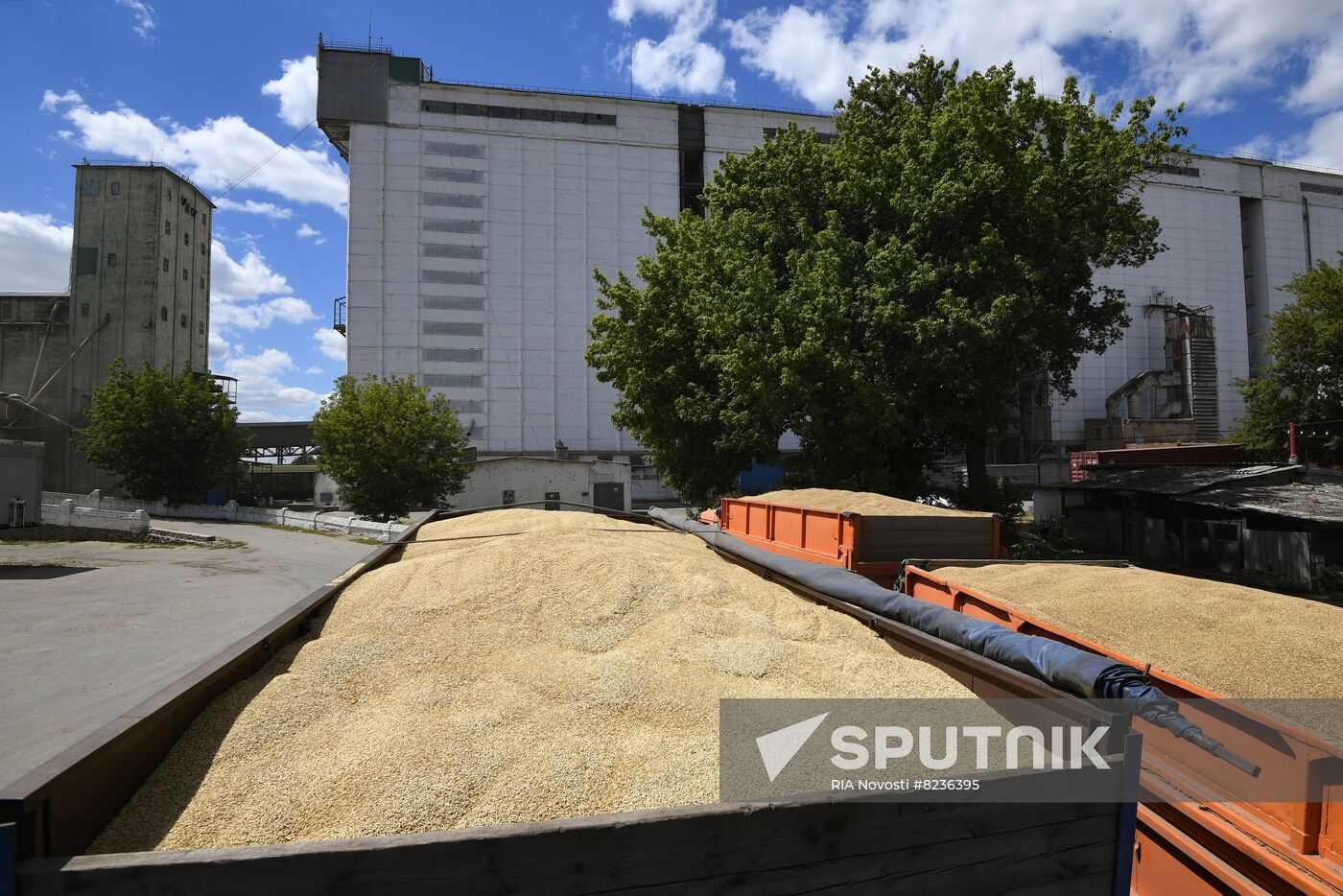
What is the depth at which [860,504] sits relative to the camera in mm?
10617

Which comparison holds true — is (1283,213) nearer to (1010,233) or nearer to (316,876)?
(1010,233)

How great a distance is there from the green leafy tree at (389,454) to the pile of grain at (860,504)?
20.5 m

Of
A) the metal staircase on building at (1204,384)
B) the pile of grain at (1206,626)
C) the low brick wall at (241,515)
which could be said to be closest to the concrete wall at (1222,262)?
the metal staircase on building at (1204,384)

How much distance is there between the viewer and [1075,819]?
241 cm

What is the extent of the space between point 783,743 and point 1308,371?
107ft

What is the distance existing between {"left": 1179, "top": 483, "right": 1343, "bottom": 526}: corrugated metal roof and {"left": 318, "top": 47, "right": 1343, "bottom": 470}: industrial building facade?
30.5 m

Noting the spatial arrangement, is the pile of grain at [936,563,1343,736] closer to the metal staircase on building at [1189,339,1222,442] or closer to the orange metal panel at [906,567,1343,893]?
the orange metal panel at [906,567,1343,893]

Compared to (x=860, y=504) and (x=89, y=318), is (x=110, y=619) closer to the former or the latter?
(x=860, y=504)

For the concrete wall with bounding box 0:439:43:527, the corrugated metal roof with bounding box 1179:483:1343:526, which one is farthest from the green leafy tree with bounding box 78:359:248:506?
the corrugated metal roof with bounding box 1179:483:1343:526

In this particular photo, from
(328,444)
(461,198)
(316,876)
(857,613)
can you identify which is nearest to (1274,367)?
(857,613)

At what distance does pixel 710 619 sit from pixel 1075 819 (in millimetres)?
2714

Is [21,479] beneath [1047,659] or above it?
above

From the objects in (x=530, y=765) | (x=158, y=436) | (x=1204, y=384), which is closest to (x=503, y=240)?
(x=158, y=436)

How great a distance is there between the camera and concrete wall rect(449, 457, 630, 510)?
3325 cm
